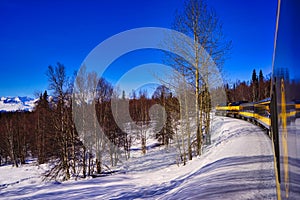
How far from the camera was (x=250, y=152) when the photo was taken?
8.23m

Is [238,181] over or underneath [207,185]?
over

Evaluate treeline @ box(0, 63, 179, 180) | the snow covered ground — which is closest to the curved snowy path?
the snow covered ground

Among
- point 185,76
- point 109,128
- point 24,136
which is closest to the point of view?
point 185,76

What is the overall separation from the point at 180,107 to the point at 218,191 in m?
6.43

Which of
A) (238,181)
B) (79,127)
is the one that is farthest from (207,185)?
(79,127)

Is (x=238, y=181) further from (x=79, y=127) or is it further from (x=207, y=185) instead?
(x=79, y=127)

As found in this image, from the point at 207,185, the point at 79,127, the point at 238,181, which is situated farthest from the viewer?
the point at 79,127

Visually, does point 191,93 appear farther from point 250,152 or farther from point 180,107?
point 250,152

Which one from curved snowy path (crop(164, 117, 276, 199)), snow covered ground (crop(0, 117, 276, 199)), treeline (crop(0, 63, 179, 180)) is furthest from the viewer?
treeline (crop(0, 63, 179, 180))

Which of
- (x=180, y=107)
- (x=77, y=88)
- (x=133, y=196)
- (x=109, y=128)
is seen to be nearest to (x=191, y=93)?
(x=180, y=107)

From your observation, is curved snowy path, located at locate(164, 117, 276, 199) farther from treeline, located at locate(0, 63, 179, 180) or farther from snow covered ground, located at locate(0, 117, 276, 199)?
treeline, located at locate(0, 63, 179, 180)

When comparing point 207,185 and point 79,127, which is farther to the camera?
point 79,127

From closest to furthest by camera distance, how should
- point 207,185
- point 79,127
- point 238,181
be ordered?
point 238,181 < point 207,185 < point 79,127

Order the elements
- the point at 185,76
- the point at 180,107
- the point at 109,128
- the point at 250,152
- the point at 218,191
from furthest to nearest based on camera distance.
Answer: the point at 109,128
the point at 180,107
the point at 185,76
the point at 250,152
the point at 218,191
